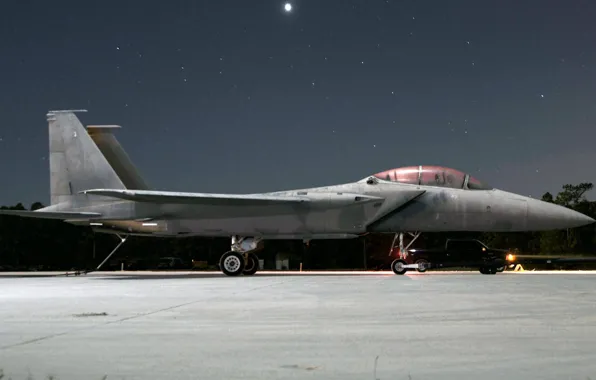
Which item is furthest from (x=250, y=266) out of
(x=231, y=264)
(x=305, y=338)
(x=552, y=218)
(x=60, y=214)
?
(x=305, y=338)

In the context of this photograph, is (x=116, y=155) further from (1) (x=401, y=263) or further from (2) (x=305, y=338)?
(2) (x=305, y=338)

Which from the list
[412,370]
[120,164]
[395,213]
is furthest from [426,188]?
[412,370]

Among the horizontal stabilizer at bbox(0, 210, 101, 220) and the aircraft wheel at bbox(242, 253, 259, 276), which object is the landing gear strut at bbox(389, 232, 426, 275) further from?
the horizontal stabilizer at bbox(0, 210, 101, 220)

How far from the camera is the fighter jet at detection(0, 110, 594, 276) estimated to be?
20781 millimetres

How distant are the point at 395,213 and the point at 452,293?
31.4ft

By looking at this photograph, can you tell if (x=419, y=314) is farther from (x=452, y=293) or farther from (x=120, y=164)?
(x=120, y=164)

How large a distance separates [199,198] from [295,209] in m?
3.14

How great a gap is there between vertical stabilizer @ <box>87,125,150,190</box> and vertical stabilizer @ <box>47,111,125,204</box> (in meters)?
1.46

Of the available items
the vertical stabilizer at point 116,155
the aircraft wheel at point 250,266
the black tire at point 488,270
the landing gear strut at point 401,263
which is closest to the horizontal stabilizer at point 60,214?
the vertical stabilizer at point 116,155

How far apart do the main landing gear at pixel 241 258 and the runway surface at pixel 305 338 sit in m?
11.1

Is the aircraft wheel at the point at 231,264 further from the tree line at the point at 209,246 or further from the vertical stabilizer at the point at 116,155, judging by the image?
the tree line at the point at 209,246

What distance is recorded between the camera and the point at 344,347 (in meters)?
5.57

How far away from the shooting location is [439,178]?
21.2m

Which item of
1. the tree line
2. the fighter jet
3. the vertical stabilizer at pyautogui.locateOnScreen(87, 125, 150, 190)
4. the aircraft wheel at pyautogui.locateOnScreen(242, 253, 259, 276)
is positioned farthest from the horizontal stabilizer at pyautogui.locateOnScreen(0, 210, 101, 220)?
the tree line
